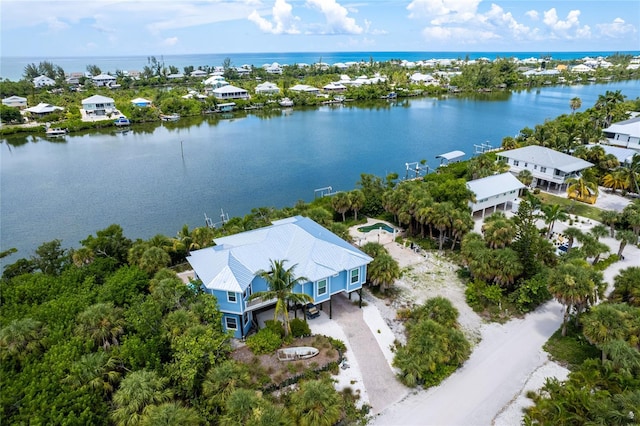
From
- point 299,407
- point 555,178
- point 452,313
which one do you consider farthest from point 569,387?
point 555,178

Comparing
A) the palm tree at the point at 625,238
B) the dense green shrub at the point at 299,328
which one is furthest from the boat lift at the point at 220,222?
the palm tree at the point at 625,238

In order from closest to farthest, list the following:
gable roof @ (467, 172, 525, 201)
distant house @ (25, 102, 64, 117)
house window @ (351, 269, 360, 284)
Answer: house window @ (351, 269, 360, 284)
gable roof @ (467, 172, 525, 201)
distant house @ (25, 102, 64, 117)

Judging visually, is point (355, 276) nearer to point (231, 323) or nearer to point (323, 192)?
point (231, 323)

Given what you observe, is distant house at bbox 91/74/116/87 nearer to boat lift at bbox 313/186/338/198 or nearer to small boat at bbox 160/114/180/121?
small boat at bbox 160/114/180/121

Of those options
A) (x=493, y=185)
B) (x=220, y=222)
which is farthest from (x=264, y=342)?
(x=493, y=185)

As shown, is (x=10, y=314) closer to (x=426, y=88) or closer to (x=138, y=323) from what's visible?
(x=138, y=323)

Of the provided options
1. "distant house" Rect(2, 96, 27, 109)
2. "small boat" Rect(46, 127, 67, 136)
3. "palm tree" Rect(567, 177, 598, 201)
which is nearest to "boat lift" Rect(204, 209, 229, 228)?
"palm tree" Rect(567, 177, 598, 201)
